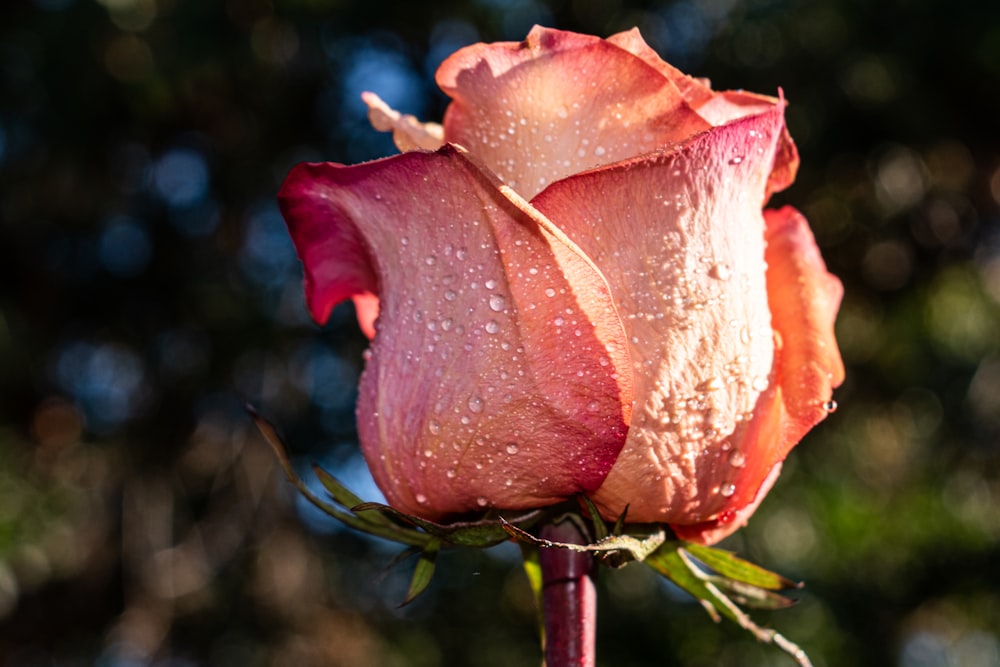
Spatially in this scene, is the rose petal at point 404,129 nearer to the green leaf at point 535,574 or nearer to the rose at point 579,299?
the rose at point 579,299

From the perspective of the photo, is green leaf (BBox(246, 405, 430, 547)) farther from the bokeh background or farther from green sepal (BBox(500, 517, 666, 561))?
the bokeh background

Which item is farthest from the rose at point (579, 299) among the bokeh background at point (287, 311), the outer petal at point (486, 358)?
the bokeh background at point (287, 311)

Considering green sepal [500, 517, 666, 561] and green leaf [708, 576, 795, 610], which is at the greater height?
green sepal [500, 517, 666, 561]

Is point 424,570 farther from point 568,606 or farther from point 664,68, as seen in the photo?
point 664,68

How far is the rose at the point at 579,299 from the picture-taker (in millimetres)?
259

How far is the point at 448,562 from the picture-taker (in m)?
1.70

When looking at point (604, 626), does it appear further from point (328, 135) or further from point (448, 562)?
point (328, 135)

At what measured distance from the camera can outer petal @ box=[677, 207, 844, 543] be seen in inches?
11.3

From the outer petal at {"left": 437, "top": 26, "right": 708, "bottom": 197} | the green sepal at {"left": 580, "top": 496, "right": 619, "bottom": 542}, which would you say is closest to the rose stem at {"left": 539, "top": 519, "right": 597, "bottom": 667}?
the green sepal at {"left": 580, "top": 496, "right": 619, "bottom": 542}

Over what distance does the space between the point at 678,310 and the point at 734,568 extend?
9 centimetres

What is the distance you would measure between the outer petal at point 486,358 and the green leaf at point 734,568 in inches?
2.4

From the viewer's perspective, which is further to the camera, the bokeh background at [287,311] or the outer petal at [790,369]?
the bokeh background at [287,311]

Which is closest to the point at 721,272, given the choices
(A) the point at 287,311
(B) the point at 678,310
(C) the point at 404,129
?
(B) the point at 678,310

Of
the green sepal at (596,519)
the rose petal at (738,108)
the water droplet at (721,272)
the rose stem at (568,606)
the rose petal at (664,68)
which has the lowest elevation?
the rose stem at (568,606)
